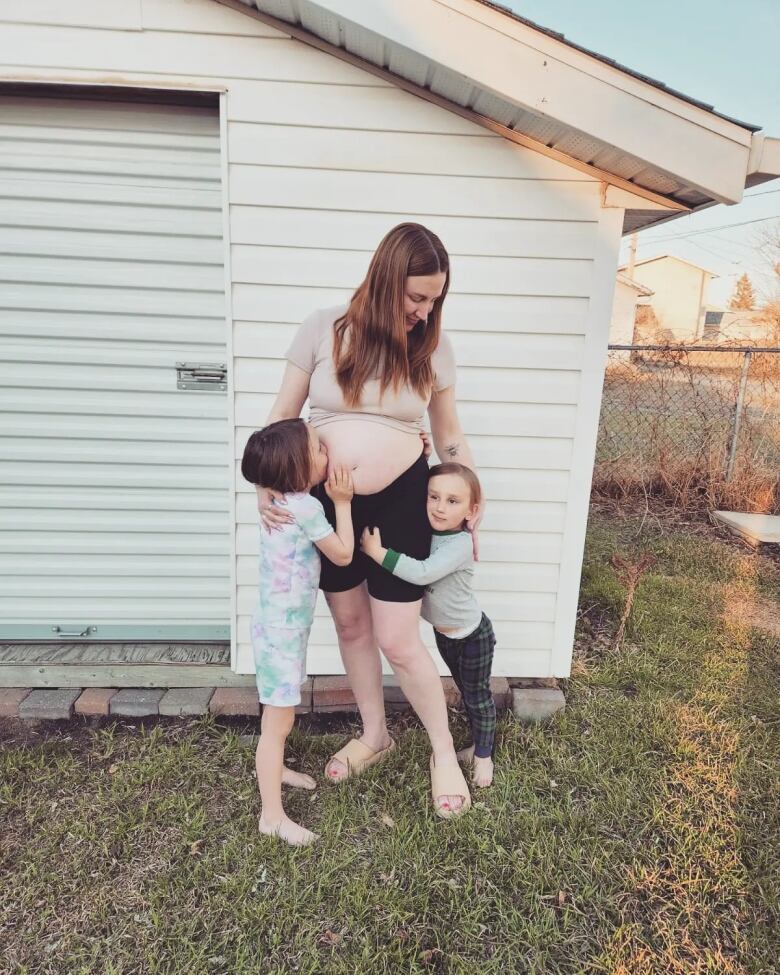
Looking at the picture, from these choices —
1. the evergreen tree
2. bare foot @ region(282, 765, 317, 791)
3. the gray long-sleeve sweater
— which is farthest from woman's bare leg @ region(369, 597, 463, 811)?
the evergreen tree

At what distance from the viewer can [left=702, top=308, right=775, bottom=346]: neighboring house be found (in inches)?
316

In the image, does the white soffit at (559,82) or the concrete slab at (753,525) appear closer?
the white soffit at (559,82)

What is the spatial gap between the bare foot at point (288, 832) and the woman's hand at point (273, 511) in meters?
0.98

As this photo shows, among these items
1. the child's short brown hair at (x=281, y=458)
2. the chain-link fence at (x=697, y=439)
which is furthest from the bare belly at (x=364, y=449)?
the chain-link fence at (x=697, y=439)

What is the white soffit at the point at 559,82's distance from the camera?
2.04 m

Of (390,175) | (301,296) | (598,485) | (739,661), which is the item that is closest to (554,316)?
(390,175)

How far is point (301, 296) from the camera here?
2.56m

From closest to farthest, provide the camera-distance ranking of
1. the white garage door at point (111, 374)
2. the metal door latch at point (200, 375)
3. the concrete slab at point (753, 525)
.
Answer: the white garage door at point (111, 374) < the metal door latch at point (200, 375) < the concrete slab at point (753, 525)

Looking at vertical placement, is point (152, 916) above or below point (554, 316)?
below

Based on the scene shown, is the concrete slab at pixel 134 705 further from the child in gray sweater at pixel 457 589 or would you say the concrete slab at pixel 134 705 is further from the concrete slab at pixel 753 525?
the concrete slab at pixel 753 525

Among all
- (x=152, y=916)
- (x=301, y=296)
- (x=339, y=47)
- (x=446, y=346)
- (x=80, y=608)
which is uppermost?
(x=339, y=47)

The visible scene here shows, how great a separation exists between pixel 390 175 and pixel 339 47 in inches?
18.2

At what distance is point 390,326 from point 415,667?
3.76ft

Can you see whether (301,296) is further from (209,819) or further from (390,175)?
(209,819)
